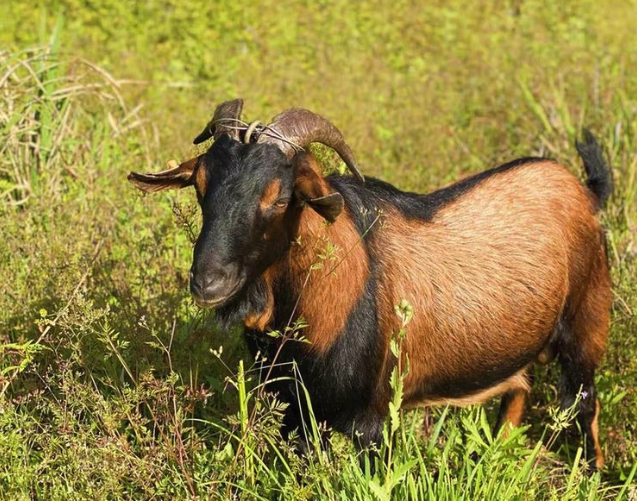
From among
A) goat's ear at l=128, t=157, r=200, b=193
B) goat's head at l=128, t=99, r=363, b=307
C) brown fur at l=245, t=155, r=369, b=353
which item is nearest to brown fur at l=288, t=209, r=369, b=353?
brown fur at l=245, t=155, r=369, b=353

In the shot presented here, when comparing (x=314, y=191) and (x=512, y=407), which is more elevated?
(x=314, y=191)

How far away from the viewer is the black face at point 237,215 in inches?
149

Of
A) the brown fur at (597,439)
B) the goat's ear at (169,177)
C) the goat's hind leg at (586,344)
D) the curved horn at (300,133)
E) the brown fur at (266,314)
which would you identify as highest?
the curved horn at (300,133)

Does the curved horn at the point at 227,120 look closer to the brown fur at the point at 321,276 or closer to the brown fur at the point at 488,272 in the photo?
the brown fur at the point at 321,276

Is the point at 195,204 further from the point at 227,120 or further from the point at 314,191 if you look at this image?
the point at 314,191

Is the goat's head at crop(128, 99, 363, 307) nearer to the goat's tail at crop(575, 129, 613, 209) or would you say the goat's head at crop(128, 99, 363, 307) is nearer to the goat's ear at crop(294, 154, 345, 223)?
the goat's ear at crop(294, 154, 345, 223)

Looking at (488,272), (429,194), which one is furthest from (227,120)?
(488,272)

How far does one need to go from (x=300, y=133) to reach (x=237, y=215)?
48 centimetres

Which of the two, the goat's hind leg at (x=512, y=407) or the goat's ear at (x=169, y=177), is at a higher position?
the goat's ear at (x=169, y=177)

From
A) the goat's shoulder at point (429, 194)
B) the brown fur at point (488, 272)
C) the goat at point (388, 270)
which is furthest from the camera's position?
the brown fur at point (488, 272)

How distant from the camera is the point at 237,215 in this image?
3846 millimetres

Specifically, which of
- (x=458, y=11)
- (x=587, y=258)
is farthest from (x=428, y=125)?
(x=587, y=258)

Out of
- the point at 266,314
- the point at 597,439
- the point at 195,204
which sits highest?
the point at 195,204

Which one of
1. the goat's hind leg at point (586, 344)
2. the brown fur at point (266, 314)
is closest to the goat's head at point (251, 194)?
the brown fur at point (266, 314)
